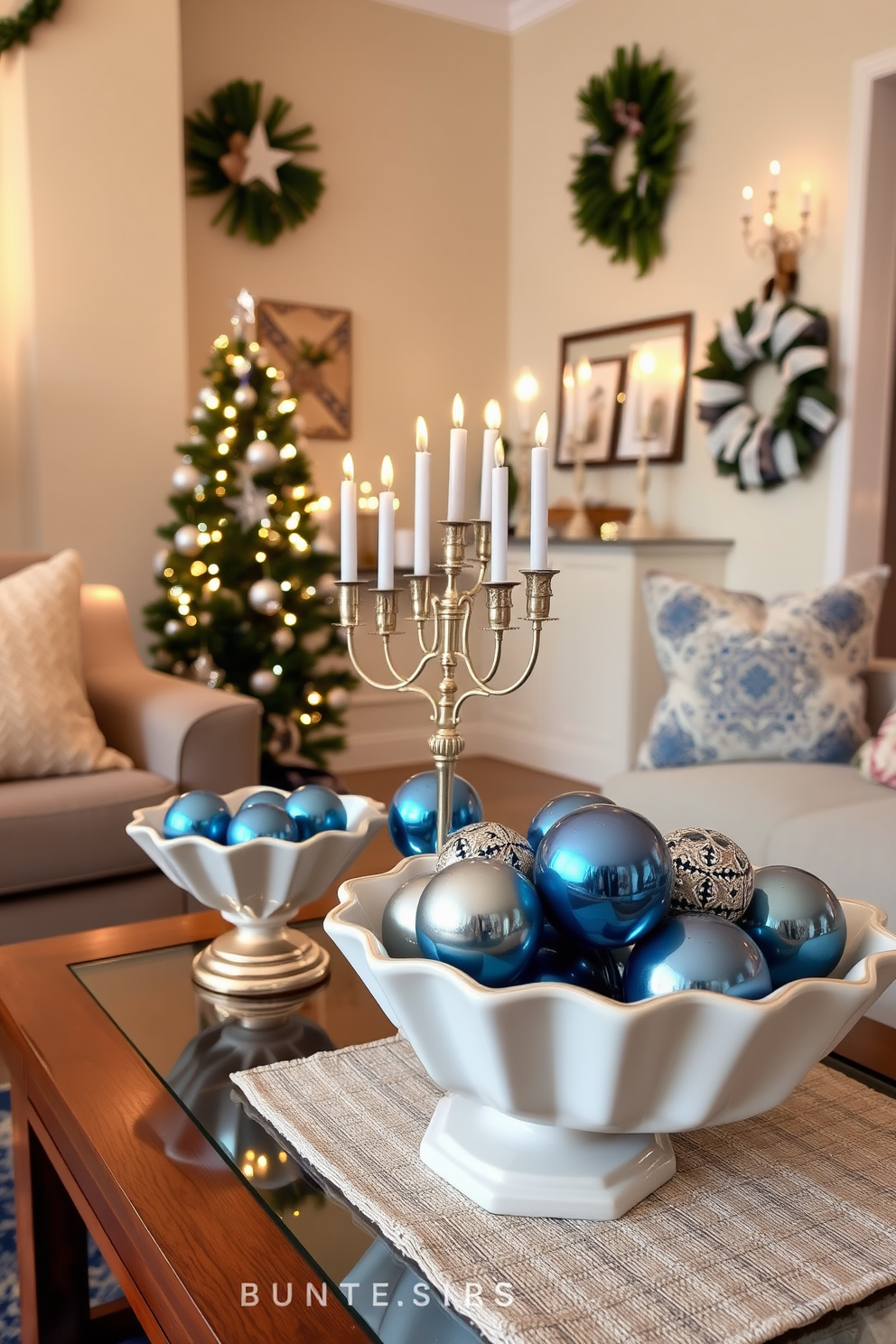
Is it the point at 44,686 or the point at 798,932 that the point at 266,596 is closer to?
the point at 44,686

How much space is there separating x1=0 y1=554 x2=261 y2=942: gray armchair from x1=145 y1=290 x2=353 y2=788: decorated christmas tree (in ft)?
3.03

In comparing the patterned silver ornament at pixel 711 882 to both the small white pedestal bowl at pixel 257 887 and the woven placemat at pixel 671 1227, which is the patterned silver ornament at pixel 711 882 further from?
the small white pedestal bowl at pixel 257 887

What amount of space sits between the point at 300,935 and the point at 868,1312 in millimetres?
747

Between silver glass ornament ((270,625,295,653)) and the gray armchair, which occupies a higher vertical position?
silver glass ornament ((270,625,295,653))

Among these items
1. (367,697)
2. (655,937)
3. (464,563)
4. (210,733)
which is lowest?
(367,697)

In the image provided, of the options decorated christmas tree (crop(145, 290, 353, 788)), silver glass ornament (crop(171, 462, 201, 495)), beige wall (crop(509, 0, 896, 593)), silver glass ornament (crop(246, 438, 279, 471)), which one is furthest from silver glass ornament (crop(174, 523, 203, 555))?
beige wall (crop(509, 0, 896, 593))

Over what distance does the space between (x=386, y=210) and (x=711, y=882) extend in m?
4.34

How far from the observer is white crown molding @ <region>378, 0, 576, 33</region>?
15.0ft

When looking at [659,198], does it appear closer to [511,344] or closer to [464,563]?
[511,344]

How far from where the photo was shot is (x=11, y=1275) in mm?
1362

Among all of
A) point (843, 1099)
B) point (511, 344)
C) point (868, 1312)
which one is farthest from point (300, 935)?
point (511, 344)

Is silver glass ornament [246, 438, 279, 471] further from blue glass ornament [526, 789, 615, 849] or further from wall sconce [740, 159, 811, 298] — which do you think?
blue glass ornament [526, 789, 615, 849]

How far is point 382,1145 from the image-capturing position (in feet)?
2.77

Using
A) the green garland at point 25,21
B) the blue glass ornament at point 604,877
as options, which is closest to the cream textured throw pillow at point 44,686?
the blue glass ornament at point 604,877
